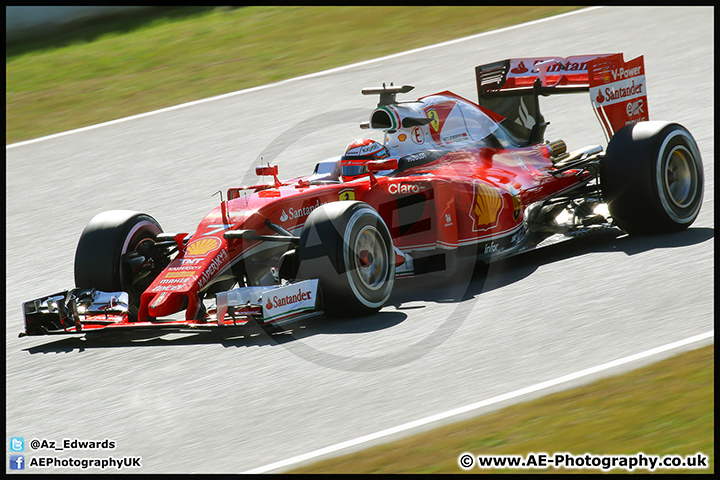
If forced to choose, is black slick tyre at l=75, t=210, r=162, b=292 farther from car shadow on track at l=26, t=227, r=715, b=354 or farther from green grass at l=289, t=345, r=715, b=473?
green grass at l=289, t=345, r=715, b=473

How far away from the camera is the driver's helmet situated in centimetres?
→ 857

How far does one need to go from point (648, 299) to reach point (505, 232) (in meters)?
1.71

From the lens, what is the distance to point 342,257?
7078 millimetres

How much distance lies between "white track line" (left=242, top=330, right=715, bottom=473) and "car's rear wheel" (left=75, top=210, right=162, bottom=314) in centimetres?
310

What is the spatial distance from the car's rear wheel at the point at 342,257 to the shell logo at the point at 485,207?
1233 mm

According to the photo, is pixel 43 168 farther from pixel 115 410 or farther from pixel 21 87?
pixel 115 410

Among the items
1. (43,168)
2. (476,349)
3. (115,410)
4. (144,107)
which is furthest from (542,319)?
(144,107)

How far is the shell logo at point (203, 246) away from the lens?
7.50 meters

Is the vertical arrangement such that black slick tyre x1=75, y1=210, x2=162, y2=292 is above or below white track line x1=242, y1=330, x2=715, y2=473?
above

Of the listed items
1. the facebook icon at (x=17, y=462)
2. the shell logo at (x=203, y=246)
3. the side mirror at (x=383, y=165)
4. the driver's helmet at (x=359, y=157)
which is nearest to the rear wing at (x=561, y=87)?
the driver's helmet at (x=359, y=157)

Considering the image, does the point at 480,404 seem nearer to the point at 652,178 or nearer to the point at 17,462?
the point at 17,462

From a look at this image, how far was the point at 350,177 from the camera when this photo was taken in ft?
27.9

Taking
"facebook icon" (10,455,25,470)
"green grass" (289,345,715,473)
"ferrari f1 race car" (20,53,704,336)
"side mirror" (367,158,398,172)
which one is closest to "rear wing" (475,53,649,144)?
"ferrari f1 race car" (20,53,704,336)

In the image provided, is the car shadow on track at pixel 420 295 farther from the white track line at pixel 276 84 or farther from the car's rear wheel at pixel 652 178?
the white track line at pixel 276 84
